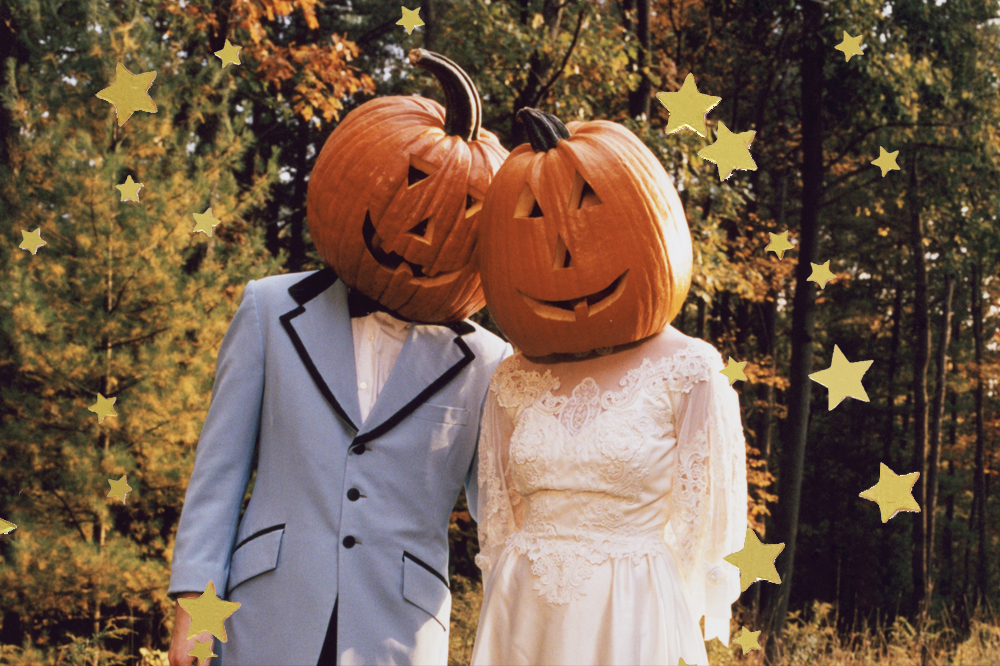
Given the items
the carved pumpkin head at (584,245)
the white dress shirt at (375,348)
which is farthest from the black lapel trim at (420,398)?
the carved pumpkin head at (584,245)

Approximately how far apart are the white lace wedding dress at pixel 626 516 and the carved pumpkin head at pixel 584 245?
6.8 inches

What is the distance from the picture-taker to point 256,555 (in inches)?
95.2

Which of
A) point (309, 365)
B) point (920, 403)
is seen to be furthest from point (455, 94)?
point (920, 403)

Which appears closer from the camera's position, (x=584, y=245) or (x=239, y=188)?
(x=584, y=245)

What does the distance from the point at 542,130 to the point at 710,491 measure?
1.19 meters

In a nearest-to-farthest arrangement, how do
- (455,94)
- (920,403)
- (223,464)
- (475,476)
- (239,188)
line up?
(223,464)
(455,94)
(475,476)
(239,188)
(920,403)

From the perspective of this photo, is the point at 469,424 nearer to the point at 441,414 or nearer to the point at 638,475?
the point at 441,414

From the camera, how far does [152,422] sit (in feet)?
19.3

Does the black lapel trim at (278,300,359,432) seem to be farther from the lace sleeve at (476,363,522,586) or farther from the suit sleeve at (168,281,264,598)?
the lace sleeve at (476,363,522,586)

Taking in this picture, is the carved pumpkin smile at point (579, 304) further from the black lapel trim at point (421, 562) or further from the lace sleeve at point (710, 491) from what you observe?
the black lapel trim at point (421, 562)

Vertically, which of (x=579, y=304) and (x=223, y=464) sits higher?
(x=579, y=304)

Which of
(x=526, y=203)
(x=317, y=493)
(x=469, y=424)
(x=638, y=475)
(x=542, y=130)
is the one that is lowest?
(x=317, y=493)

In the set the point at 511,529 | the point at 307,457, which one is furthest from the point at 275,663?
the point at 511,529

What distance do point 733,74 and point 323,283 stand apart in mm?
13831
